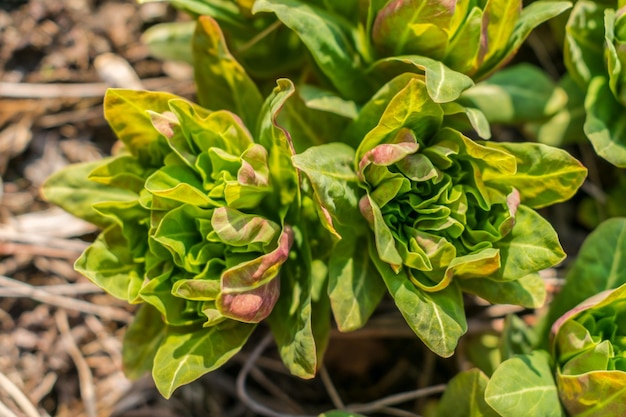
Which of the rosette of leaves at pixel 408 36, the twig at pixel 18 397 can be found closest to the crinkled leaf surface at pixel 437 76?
the rosette of leaves at pixel 408 36

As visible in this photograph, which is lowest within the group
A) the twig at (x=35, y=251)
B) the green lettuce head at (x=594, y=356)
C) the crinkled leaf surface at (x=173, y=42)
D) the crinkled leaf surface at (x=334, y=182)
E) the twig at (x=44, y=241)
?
the twig at (x=35, y=251)

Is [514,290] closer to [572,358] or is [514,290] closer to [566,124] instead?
[572,358]

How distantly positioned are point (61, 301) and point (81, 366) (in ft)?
0.92

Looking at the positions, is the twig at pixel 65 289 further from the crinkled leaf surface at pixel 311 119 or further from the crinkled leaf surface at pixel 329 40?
the crinkled leaf surface at pixel 329 40

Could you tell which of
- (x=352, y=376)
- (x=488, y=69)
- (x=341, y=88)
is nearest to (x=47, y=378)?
(x=352, y=376)

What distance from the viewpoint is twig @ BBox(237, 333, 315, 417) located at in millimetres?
2553

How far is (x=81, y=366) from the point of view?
8.89 feet

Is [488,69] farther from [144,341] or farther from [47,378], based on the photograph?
[47,378]

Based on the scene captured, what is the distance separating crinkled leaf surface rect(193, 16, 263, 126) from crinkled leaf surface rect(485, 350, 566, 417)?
1134 mm

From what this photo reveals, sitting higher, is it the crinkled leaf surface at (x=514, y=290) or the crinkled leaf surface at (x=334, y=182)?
the crinkled leaf surface at (x=334, y=182)

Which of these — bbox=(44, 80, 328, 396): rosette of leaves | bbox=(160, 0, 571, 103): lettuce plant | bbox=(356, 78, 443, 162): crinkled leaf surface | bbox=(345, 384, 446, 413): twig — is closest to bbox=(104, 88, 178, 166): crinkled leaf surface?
bbox=(44, 80, 328, 396): rosette of leaves

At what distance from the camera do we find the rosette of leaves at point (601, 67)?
215 cm

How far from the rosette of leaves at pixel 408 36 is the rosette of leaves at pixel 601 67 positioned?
0.20 meters

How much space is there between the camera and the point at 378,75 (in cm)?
229
